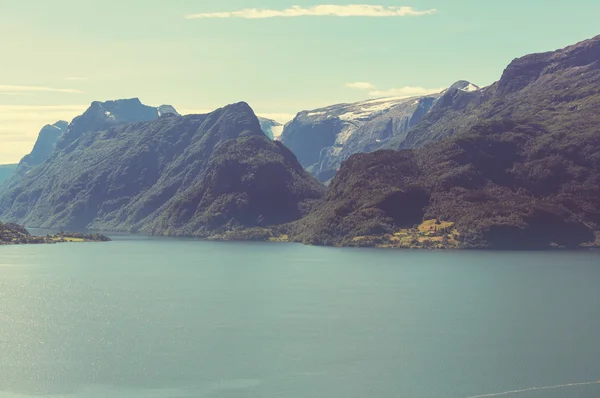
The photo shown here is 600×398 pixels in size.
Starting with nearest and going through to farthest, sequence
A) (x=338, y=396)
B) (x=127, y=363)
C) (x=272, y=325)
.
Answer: (x=338, y=396)
(x=127, y=363)
(x=272, y=325)

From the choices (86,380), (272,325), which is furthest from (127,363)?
(272,325)

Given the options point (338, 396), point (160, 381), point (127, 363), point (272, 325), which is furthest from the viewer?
point (272, 325)

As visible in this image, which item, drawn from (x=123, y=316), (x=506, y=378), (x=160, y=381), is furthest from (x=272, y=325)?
(x=506, y=378)

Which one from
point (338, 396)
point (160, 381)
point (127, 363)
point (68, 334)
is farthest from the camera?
point (68, 334)

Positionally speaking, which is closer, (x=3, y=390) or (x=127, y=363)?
(x=3, y=390)

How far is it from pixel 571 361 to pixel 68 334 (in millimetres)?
113464

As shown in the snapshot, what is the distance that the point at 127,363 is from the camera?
141m

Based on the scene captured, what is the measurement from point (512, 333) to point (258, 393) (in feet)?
250

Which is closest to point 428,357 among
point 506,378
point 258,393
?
point 506,378

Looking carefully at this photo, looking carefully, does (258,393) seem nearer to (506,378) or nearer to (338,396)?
(338,396)

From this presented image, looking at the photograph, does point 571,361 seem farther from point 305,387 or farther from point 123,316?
point 123,316

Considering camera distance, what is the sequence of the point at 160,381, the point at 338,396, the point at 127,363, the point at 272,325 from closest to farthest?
the point at 338,396
the point at 160,381
the point at 127,363
the point at 272,325

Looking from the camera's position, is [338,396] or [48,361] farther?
[48,361]

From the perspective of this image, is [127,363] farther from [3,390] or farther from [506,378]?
[506,378]
